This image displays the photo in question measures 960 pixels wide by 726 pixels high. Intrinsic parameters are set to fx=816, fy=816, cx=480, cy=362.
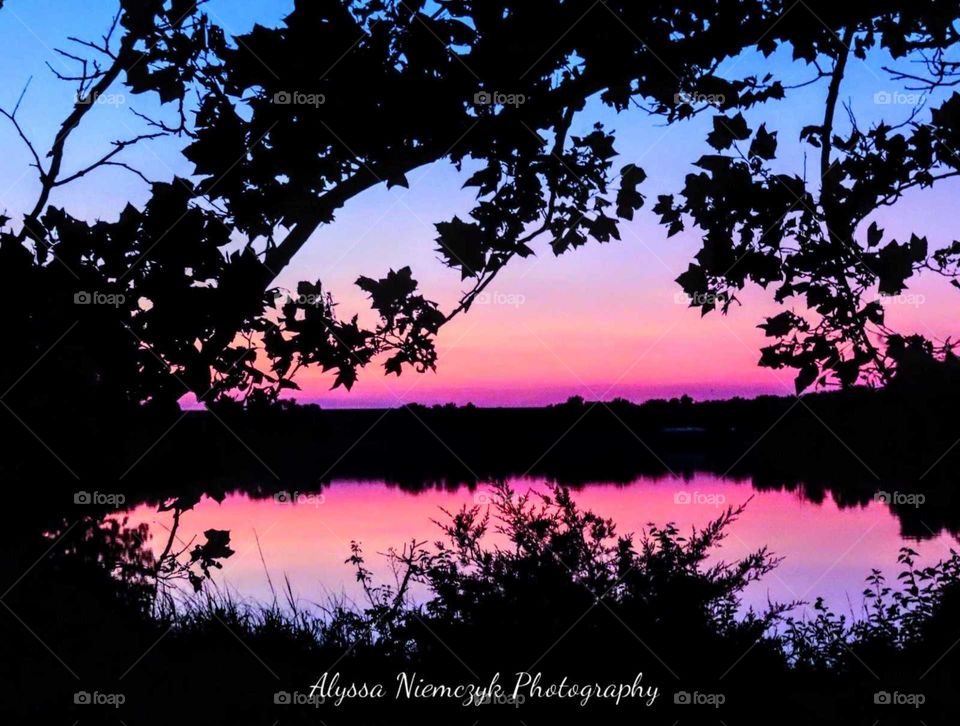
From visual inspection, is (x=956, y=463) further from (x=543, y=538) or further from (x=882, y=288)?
(x=543, y=538)

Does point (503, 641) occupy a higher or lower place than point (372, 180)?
lower

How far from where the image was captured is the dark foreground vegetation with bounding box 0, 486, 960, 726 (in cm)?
495

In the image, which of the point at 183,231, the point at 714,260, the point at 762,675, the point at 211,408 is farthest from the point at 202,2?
the point at 762,675

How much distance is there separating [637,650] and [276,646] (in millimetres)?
2689

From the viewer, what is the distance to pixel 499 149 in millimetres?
4820

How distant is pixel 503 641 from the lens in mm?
5430

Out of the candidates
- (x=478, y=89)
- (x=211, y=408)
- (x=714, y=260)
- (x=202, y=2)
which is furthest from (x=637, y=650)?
(x=202, y=2)

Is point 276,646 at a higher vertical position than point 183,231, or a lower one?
lower

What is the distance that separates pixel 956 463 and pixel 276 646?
471 centimetres

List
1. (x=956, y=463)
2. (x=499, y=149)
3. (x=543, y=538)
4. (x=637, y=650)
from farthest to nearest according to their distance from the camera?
(x=543, y=538)
(x=637, y=650)
(x=499, y=149)
(x=956, y=463)

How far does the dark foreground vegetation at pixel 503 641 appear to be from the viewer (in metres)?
4.95

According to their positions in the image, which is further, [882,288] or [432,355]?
[432,355]

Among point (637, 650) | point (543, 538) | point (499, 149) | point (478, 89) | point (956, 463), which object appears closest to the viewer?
point (956, 463)

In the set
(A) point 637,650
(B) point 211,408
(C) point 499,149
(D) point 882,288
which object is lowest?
(B) point 211,408
